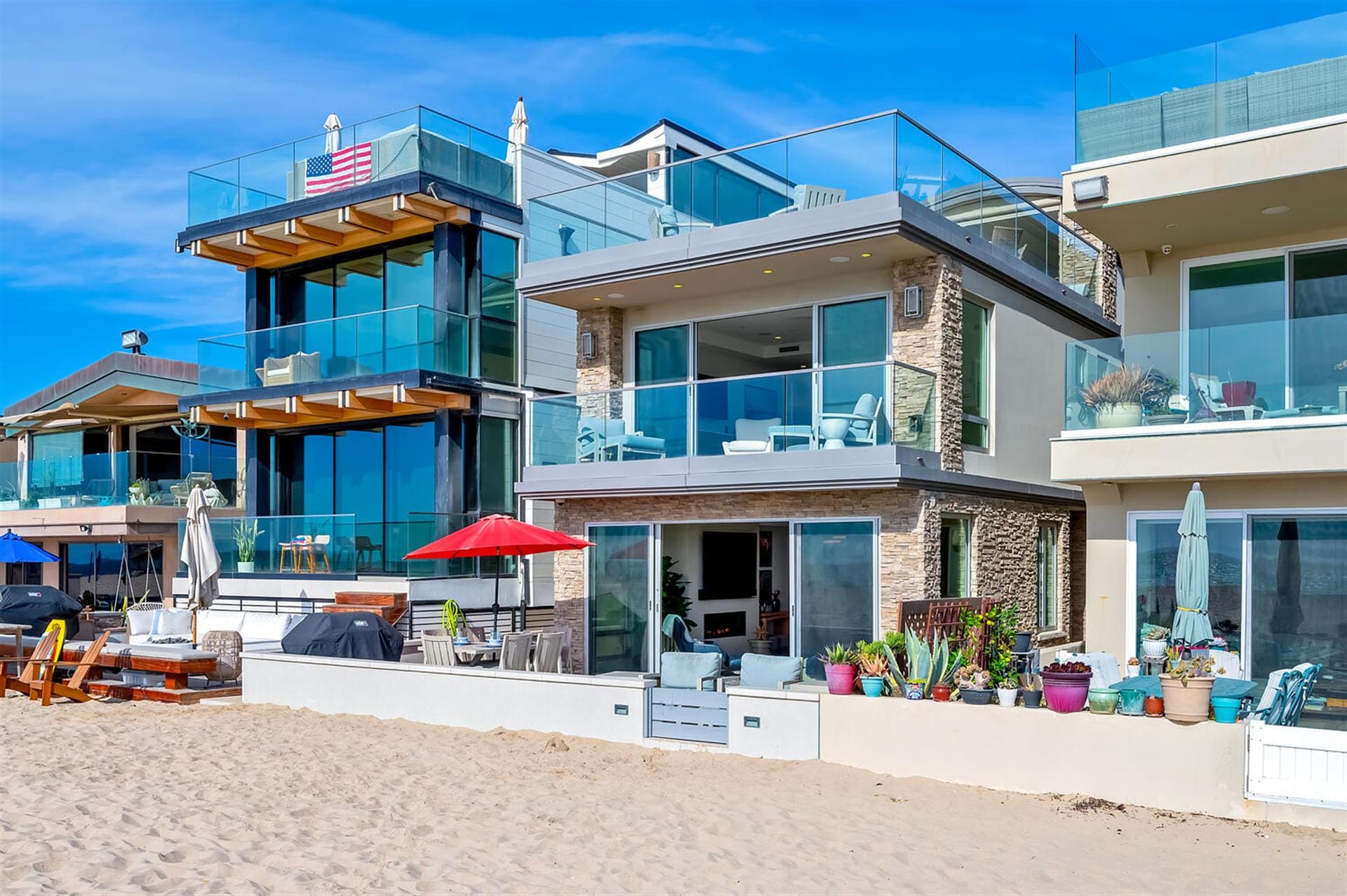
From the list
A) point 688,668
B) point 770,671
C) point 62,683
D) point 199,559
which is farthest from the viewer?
point 199,559

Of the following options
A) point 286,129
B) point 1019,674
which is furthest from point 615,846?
point 286,129

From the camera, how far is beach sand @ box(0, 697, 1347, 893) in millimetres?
7656

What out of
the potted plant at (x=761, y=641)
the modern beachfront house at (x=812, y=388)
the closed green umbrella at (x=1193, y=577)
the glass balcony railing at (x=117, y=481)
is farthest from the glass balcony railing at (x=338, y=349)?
the closed green umbrella at (x=1193, y=577)

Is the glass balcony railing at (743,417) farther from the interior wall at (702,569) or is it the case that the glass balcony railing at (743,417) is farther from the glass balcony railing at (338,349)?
the glass balcony railing at (338,349)

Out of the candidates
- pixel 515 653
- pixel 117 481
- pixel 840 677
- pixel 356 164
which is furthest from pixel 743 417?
pixel 117 481

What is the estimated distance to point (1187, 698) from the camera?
9562 mm

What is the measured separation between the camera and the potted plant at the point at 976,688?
10.7m

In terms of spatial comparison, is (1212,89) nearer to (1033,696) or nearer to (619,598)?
(1033,696)

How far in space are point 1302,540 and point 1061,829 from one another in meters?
6.24

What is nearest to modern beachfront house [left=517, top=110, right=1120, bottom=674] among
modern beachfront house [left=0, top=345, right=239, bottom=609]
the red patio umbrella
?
the red patio umbrella

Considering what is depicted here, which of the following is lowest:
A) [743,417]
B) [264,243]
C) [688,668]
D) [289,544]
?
[688,668]

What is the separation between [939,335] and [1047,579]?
568cm

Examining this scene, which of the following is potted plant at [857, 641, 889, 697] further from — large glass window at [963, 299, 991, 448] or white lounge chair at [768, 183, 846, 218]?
white lounge chair at [768, 183, 846, 218]

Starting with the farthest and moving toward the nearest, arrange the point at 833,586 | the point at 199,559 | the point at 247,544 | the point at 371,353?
the point at 247,544 < the point at 371,353 < the point at 199,559 < the point at 833,586
